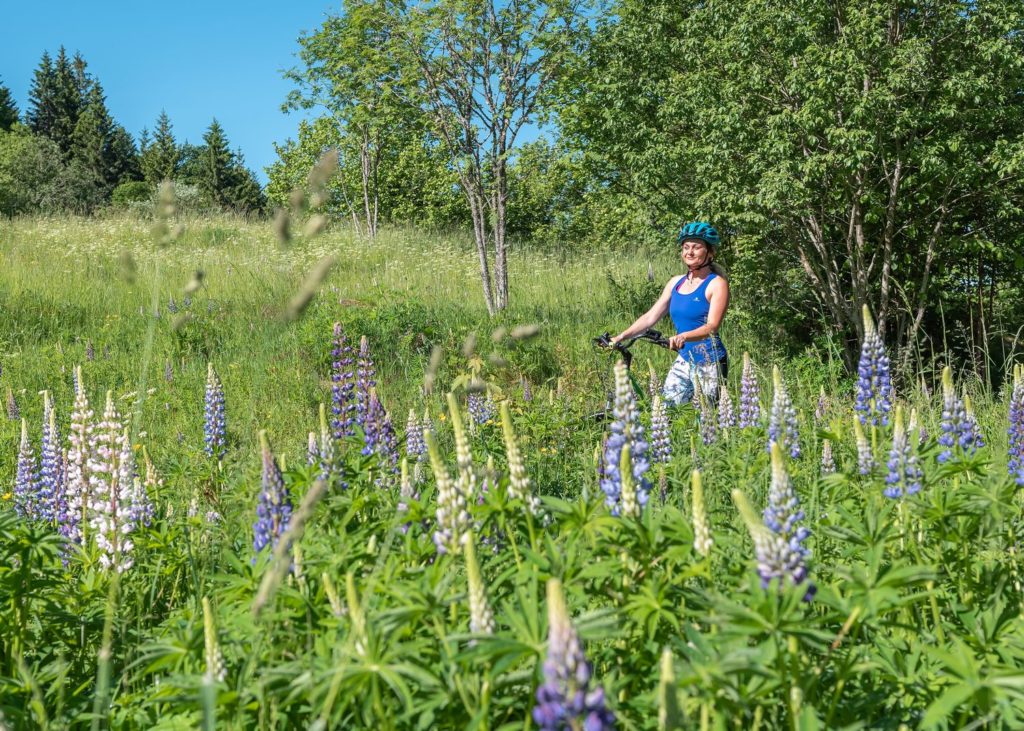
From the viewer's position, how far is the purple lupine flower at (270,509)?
7.00 feet

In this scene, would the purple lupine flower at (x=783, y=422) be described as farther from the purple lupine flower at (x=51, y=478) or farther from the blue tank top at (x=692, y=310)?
the purple lupine flower at (x=51, y=478)

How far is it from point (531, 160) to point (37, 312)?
6.94 metres

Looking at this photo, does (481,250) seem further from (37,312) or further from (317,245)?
(317,245)

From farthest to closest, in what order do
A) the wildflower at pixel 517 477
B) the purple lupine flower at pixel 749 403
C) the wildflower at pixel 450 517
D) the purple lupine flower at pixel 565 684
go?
the purple lupine flower at pixel 749 403 → the wildflower at pixel 517 477 → the wildflower at pixel 450 517 → the purple lupine flower at pixel 565 684

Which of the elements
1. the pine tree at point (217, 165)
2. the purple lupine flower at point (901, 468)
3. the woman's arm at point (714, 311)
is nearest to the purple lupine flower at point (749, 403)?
the woman's arm at point (714, 311)

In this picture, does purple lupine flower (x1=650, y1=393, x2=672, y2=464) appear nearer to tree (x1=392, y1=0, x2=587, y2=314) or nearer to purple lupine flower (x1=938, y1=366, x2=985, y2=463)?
purple lupine flower (x1=938, y1=366, x2=985, y2=463)

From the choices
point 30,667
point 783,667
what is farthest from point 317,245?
point 783,667

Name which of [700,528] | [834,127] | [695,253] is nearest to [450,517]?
[700,528]

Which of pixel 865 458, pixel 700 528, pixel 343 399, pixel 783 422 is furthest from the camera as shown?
pixel 343 399

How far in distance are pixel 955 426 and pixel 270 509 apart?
2401 mm

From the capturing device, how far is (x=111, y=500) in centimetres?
274

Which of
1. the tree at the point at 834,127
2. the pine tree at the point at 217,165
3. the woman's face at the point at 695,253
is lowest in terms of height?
the woman's face at the point at 695,253

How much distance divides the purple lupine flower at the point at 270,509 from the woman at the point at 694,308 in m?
3.82

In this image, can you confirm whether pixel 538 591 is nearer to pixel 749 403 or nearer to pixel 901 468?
pixel 901 468
